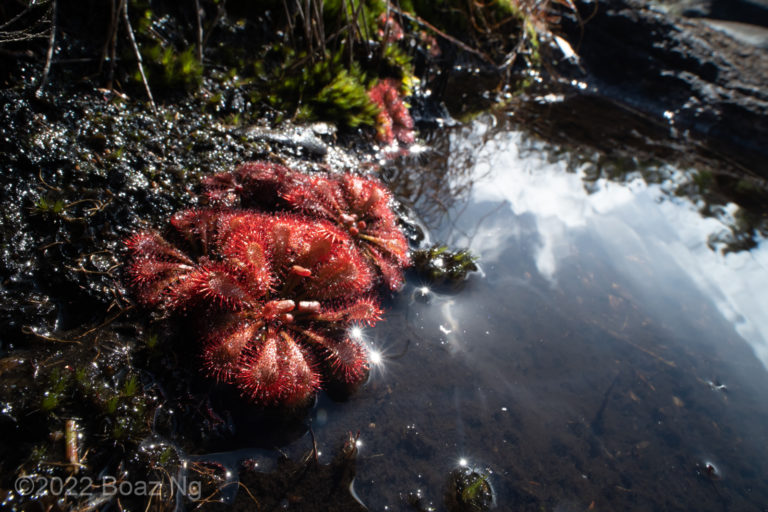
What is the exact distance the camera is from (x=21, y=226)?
6.53ft

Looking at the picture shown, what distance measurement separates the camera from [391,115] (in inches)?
173

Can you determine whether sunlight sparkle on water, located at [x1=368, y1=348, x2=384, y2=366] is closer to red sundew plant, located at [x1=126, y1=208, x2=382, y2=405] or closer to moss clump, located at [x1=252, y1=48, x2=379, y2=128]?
red sundew plant, located at [x1=126, y1=208, x2=382, y2=405]

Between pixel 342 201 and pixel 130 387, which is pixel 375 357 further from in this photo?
pixel 130 387

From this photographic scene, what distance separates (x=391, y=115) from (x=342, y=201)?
79.6 inches

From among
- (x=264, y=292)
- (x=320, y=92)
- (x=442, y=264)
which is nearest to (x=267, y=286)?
(x=264, y=292)

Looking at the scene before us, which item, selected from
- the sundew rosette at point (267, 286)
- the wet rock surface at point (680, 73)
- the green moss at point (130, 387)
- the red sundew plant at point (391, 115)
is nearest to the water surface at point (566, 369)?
the sundew rosette at point (267, 286)

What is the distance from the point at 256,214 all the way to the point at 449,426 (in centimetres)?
165

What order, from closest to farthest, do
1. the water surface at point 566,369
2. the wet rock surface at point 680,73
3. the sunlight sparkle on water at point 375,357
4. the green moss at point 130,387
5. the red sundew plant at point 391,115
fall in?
the green moss at point 130,387, the water surface at point 566,369, the sunlight sparkle on water at point 375,357, the red sundew plant at point 391,115, the wet rock surface at point 680,73

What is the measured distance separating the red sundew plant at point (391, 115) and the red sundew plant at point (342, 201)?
5.11 ft

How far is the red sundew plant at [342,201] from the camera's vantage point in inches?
104

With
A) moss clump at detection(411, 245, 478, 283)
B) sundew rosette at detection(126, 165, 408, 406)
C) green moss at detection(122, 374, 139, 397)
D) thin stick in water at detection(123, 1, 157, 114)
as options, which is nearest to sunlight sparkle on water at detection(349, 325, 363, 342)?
sundew rosette at detection(126, 165, 408, 406)

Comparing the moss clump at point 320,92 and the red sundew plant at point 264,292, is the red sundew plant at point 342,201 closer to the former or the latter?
the red sundew plant at point 264,292

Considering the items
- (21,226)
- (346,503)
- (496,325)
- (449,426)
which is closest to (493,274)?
(496,325)

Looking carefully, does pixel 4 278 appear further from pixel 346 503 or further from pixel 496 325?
pixel 496 325
